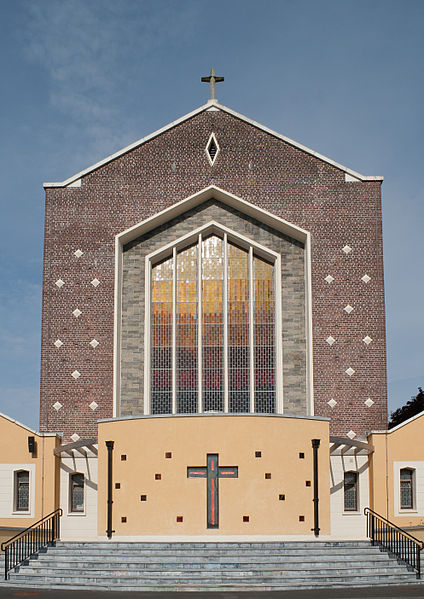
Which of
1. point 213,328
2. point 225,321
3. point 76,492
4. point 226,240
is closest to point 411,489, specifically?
point 225,321

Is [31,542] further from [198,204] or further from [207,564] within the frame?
[198,204]

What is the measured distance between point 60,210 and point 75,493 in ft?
29.9

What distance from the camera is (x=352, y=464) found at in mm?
24953

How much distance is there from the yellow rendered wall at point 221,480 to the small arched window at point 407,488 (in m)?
3.44

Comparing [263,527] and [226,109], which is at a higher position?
A: [226,109]

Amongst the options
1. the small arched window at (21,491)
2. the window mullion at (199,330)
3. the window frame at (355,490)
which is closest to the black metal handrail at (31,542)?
the small arched window at (21,491)

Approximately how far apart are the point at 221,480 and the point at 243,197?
9834mm

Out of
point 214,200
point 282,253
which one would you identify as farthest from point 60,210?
point 282,253

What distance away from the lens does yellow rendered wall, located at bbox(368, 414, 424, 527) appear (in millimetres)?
23953

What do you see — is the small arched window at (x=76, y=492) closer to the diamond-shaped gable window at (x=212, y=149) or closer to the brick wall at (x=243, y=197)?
the brick wall at (x=243, y=197)

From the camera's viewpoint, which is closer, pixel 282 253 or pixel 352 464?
pixel 352 464

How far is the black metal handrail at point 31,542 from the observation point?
66.4 ft

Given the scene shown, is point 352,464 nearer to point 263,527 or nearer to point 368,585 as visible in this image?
point 263,527

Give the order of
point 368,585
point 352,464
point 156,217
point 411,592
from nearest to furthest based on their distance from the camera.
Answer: point 411,592, point 368,585, point 352,464, point 156,217
